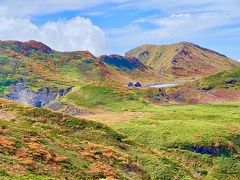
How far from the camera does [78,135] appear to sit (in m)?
80.3

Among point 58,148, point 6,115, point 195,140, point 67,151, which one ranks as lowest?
point 195,140

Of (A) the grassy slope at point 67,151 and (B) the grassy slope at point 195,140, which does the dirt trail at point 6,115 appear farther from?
(B) the grassy slope at point 195,140

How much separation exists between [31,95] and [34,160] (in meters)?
153

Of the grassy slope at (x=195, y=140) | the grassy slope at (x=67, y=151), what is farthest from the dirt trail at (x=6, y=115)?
the grassy slope at (x=195, y=140)

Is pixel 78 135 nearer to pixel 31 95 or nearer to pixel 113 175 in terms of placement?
pixel 113 175

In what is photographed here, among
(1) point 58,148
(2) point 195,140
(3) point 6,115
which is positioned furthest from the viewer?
(2) point 195,140

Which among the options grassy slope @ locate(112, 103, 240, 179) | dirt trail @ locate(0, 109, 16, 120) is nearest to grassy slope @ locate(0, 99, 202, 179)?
dirt trail @ locate(0, 109, 16, 120)

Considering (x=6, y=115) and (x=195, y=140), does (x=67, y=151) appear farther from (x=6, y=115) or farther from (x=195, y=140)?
(x=195, y=140)

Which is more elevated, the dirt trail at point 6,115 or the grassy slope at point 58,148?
the dirt trail at point 6,115

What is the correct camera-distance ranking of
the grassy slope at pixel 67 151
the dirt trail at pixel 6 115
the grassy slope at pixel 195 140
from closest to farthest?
the grassy slope at pixel 67 151
the dirt trail at pixel 6 115
the grassy slope at pixel 195 140

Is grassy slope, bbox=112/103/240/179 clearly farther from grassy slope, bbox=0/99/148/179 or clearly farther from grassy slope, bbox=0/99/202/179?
grassy slope, bbox=0/99/148/179

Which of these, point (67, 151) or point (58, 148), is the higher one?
point (58, 148)

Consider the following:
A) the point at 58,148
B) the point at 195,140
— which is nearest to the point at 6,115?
the point at 58,148

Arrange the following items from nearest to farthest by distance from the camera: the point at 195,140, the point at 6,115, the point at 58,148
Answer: the point at 58,148 < the point at 6,115 < the point at 195,140
